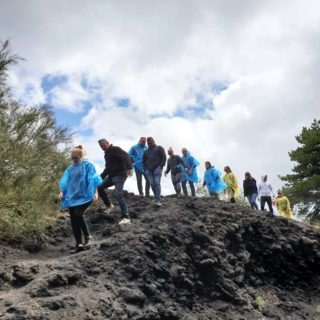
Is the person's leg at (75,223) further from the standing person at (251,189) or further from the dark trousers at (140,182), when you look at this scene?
the standing person at (251,189)

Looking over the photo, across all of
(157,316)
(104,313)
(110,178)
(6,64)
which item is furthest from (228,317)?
(6,64)

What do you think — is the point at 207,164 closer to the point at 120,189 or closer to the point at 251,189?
the point at 251,189

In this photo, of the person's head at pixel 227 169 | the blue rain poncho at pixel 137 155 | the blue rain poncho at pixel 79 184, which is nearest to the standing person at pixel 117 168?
the blue rain poncho at pixel 79 184

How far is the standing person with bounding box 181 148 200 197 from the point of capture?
13.7 meters

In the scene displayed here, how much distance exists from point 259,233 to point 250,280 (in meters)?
1.86

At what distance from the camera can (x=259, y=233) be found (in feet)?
37.3

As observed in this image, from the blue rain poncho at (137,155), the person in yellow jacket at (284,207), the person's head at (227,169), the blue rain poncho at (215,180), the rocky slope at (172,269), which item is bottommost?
the rocky slope at (172,269)

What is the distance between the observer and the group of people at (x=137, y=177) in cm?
721

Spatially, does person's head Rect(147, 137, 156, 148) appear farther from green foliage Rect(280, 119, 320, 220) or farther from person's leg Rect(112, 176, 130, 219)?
green foliage Rect(280, 119, 320, 220)

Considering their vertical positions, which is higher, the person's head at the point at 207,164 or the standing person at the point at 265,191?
the person's head at the point at 207,164

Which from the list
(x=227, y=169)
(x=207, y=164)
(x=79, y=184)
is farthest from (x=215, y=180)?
(x=79, y=184)

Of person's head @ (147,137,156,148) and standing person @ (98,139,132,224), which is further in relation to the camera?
person's head @ (147,137,156,148)

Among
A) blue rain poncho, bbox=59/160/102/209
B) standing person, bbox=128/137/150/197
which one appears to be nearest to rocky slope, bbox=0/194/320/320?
standing person, bbox=128/137/150/197

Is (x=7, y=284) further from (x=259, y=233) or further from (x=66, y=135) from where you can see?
(x=259, y=233)
